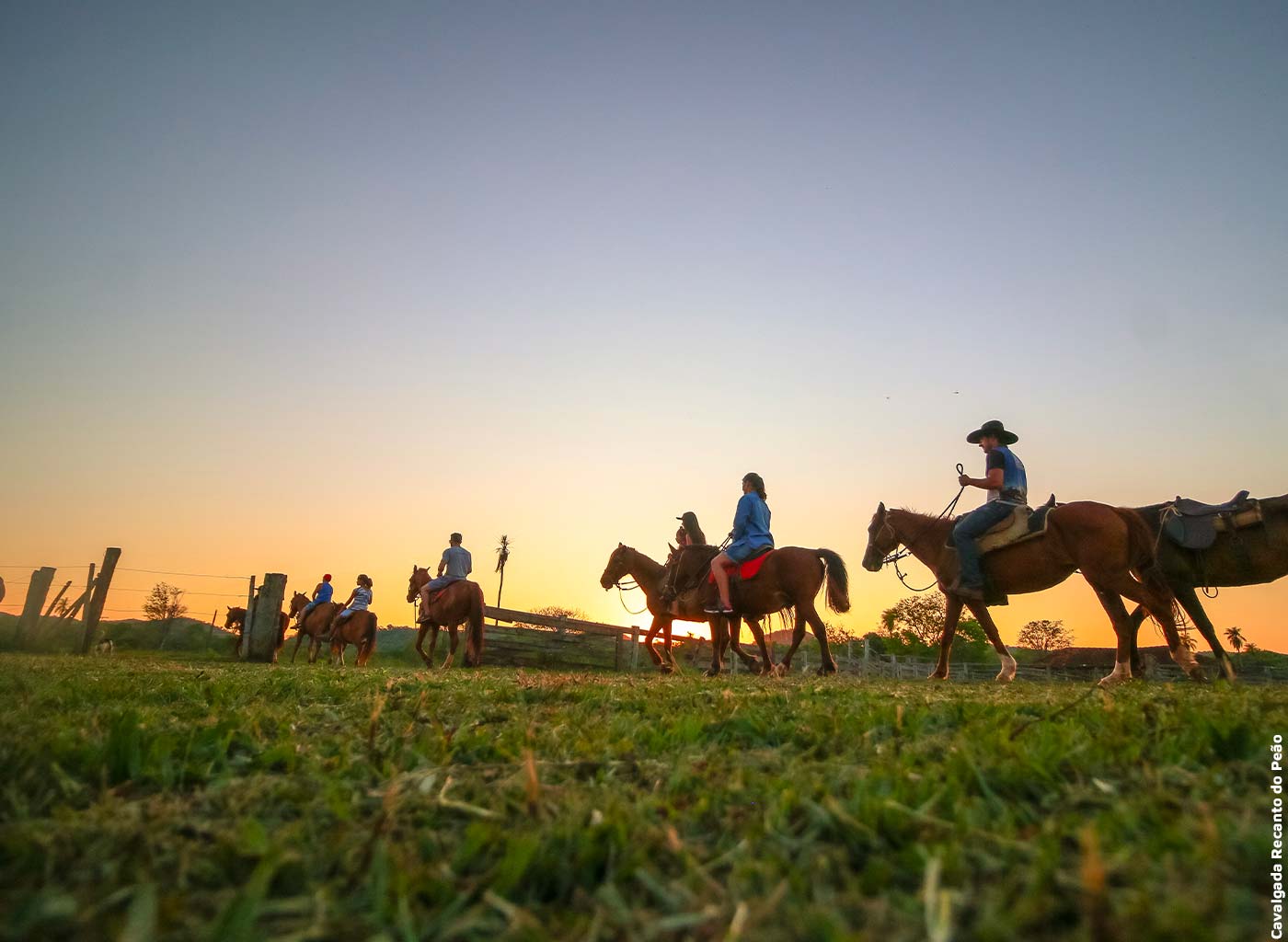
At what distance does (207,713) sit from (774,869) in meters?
3.36

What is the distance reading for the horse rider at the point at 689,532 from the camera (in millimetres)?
14367

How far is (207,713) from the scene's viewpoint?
3.62 meters

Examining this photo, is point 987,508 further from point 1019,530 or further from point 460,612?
point 460,612

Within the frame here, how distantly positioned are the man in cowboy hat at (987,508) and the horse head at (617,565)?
6.78 meters

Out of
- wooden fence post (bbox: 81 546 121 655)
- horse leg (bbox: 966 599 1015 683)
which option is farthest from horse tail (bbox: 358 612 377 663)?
horse leg (bbox: 966 599 1015 683)

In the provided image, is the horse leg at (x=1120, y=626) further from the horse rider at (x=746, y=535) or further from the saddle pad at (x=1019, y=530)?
the horse rider at (x=746, y=535)

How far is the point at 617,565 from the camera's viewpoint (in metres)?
14.8

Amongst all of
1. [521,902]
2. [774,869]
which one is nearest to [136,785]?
[521,902]

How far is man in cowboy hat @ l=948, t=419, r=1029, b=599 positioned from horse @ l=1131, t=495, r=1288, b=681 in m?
1.41

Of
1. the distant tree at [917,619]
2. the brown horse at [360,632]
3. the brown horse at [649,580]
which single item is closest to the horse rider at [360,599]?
the brown horse at [360,632]

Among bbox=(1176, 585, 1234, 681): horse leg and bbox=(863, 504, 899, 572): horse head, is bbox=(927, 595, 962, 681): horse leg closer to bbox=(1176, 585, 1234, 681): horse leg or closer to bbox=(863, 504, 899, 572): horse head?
bbox=(863, 504, 899, 572): horse head

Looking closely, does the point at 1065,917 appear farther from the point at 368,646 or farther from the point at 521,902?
the point at 368,646

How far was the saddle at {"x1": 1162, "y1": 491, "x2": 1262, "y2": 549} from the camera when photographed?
7703 millimetres

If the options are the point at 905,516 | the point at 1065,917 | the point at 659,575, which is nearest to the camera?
the point at 1065,917
